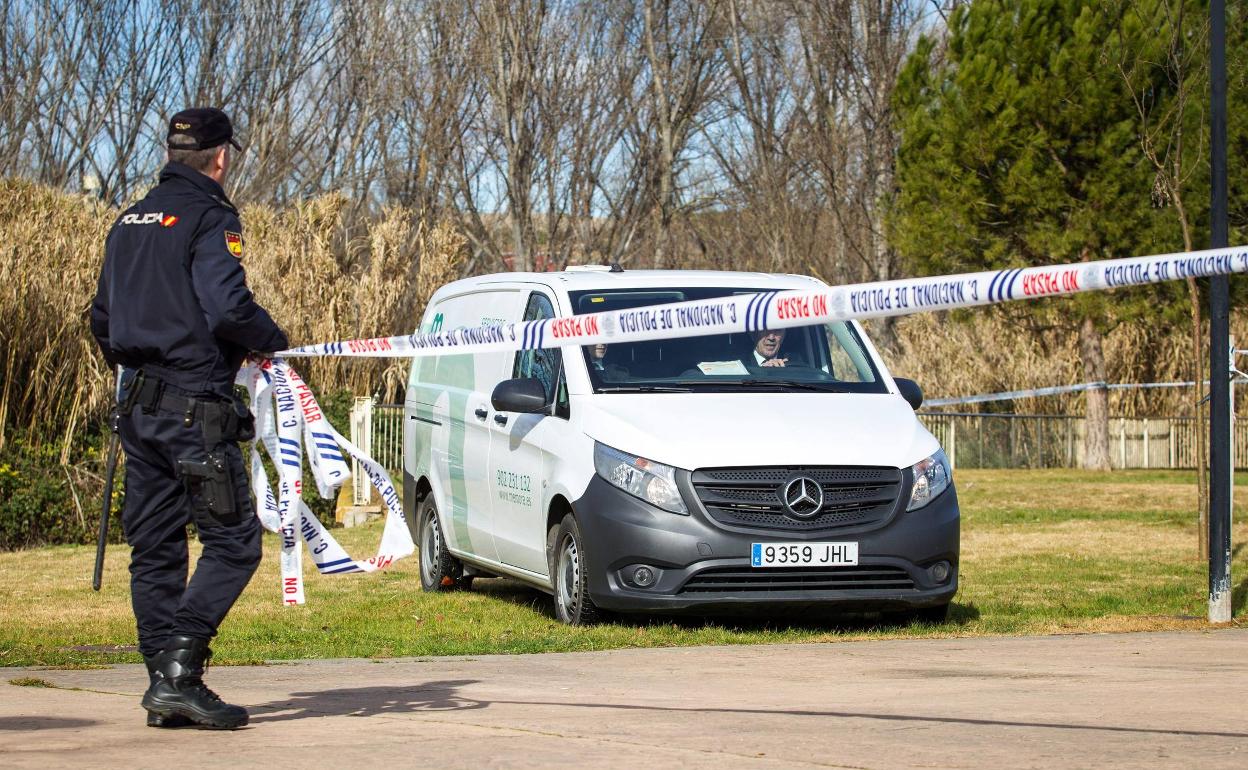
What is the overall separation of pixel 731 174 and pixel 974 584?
26.0 metres

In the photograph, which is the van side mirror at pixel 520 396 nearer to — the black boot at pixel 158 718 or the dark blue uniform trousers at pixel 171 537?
the dark blue uniform trousers at pixel 171 537

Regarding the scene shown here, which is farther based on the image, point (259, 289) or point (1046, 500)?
point (259, 289)

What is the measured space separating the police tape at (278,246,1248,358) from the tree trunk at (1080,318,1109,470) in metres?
22.3

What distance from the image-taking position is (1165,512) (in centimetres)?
1966

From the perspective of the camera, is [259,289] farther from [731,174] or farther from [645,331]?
[645,331]

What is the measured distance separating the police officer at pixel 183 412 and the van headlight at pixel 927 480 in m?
4.17

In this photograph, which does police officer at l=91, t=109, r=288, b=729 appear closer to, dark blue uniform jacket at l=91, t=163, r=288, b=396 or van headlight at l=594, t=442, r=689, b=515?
dark blue uniform jacket at l=91, t=163, r=288, b=396

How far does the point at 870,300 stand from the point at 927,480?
10.9 feet

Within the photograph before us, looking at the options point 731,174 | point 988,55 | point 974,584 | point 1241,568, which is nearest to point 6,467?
point 974,584

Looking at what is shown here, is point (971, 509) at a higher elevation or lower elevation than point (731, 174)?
lower

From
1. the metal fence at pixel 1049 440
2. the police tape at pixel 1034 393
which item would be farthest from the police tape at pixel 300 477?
the metal fence at pixel 1049 440

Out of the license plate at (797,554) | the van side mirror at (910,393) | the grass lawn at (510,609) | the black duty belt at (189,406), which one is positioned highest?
the van side mirror at (910,393)

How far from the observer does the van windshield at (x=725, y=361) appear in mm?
9398

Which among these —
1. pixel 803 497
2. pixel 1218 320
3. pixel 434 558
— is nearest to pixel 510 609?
pixel 434 558
